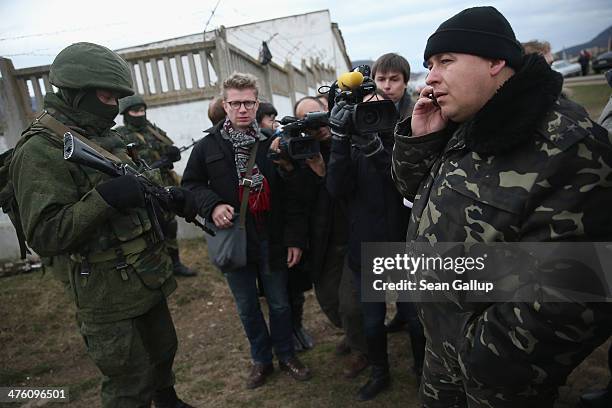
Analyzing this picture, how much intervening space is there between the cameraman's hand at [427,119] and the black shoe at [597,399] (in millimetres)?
1958

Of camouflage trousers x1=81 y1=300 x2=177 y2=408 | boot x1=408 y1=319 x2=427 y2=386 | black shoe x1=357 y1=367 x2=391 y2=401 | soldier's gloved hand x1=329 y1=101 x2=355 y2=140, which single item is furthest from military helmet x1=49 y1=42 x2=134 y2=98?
black shoe x1=357 y1=367 x2=391 y2=401

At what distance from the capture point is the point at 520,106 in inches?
50.7

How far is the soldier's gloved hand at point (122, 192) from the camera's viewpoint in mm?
1976

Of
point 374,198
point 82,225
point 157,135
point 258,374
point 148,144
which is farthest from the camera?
point 157,135

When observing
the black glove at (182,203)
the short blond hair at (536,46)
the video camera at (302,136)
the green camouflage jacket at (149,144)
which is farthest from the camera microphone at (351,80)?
the green camouflage jacket at (149,144)

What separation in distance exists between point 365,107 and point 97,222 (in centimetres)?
141

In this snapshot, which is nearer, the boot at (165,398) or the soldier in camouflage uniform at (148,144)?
the boot at (165,398)

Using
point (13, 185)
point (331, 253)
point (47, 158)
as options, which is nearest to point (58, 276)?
point (13, 185)

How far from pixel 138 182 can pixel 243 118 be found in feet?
3.15

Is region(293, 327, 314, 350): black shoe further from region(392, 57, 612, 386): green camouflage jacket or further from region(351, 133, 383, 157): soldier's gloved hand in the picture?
region(392, 57, 612, 386): green camouflage jacket

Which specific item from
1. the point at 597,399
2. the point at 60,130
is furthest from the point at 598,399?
the point at 60,130

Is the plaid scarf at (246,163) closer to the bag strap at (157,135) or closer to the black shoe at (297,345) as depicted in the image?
the black shoe at (297,345)

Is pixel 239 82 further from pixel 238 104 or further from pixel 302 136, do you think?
pixel 302 136

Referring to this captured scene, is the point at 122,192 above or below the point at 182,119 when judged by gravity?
below
